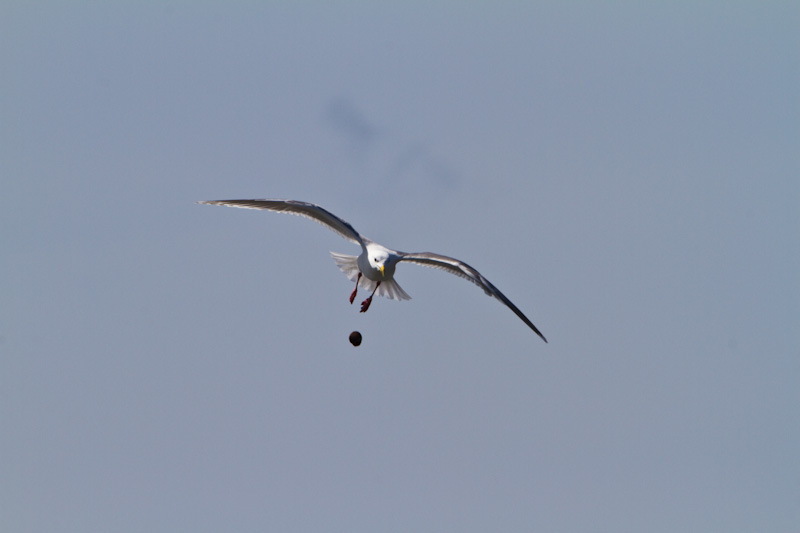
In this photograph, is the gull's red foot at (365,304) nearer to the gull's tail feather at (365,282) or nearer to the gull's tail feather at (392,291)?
the gull's tail feather at (365,282)

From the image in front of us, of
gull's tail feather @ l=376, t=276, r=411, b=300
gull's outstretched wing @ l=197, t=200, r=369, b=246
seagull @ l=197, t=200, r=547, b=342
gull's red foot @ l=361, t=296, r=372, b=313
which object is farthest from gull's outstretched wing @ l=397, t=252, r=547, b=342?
gull's outstretched wing @ l=197, t=200, r=369, b=246

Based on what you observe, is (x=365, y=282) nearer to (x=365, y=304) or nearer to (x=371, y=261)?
(x=365, y=304)

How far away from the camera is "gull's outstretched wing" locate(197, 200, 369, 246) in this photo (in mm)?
29031

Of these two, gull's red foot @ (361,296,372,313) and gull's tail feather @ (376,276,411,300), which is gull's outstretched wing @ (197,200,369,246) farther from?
gull's red foot @ (361,296,372,313)

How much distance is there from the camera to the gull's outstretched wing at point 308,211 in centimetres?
2903

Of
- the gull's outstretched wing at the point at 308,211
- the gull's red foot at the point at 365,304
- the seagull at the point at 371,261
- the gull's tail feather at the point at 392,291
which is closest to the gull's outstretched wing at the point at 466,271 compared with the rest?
the seagull at the point at 371,261

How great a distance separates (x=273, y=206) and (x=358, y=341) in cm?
472

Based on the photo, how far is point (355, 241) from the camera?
29516 mm

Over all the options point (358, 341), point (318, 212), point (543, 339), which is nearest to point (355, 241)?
point (318, 212)

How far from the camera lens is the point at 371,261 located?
92.6 ft

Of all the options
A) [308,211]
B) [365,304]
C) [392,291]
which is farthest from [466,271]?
[308,211]

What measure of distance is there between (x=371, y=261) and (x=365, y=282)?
48.2 inches

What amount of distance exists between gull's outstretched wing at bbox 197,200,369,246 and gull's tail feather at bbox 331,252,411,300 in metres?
0.82

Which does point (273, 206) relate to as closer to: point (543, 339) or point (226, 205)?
point (226, 205)
